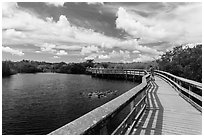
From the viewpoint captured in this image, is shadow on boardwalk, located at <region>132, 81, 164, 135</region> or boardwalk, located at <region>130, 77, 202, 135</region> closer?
shadow on boardwalk, located at <region>132, 81, 164, 135</region>

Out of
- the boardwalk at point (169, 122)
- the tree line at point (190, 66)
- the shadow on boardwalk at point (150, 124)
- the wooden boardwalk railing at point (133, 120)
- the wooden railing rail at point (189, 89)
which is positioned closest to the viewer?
the wooden boardwalk railing at point (133, 120)

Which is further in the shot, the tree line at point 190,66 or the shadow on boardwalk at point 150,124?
the tree line at point 190,66

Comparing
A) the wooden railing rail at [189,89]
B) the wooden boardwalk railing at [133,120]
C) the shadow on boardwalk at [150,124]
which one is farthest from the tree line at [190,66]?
the shadow on boardwalk at [150,124]

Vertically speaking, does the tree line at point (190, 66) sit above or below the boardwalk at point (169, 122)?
above

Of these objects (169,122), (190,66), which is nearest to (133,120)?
(169,122)

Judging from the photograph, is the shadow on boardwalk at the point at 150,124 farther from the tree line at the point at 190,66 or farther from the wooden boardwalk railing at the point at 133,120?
the tree line at the point at 190,66

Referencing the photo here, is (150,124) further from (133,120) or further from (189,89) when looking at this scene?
(189,89)

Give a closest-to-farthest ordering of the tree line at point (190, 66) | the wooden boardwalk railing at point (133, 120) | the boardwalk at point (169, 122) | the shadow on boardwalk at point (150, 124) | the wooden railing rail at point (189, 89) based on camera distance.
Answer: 1. the wooden boardwalk railing at point (133, 120)
2. the shadow on boardwalk at point (150, 124)
3. the boardwalk at point (169, 122)
4. the wooden railing rail at point (189, 89)
5. the tree line at point (190, 66)

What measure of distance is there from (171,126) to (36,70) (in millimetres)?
119095

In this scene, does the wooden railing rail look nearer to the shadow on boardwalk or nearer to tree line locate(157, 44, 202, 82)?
the shadow on boardwalk

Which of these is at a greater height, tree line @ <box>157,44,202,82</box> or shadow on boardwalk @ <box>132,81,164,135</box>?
tree line @ <box>157,44,202,82</box>

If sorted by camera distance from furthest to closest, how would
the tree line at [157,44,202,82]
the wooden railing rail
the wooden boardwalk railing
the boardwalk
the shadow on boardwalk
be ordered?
1. the tree line at [157,44,202,82]
2. the wooden railing rail
3. the boardwalk
4. the shadow on boardwalk
5. the wooden boardwalk railing

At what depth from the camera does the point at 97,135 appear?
2.33 m

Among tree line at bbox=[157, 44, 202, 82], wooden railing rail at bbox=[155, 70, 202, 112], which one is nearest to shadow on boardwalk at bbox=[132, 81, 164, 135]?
wooden railing rail at bbox=[155, 70, 202, 112]
